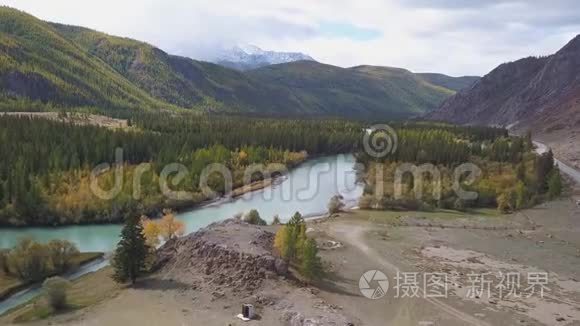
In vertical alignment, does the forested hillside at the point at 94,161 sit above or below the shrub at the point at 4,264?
above

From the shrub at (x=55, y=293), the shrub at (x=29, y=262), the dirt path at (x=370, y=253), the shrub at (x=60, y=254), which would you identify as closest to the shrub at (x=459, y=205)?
the dirt path at (x=370, y=253)

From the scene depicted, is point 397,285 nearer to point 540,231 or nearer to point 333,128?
point 540,231

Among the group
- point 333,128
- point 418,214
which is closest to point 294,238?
point 418,214

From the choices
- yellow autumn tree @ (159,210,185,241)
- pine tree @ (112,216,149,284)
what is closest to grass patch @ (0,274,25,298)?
pine tree @ (112,216,149,284)

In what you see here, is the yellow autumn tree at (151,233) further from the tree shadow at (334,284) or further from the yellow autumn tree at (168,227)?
the tree shadow at (334,284)

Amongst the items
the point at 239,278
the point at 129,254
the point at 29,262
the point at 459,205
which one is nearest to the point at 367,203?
the point at 459,205

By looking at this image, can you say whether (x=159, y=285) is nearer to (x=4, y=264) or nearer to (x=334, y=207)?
(x=4, y=264)
